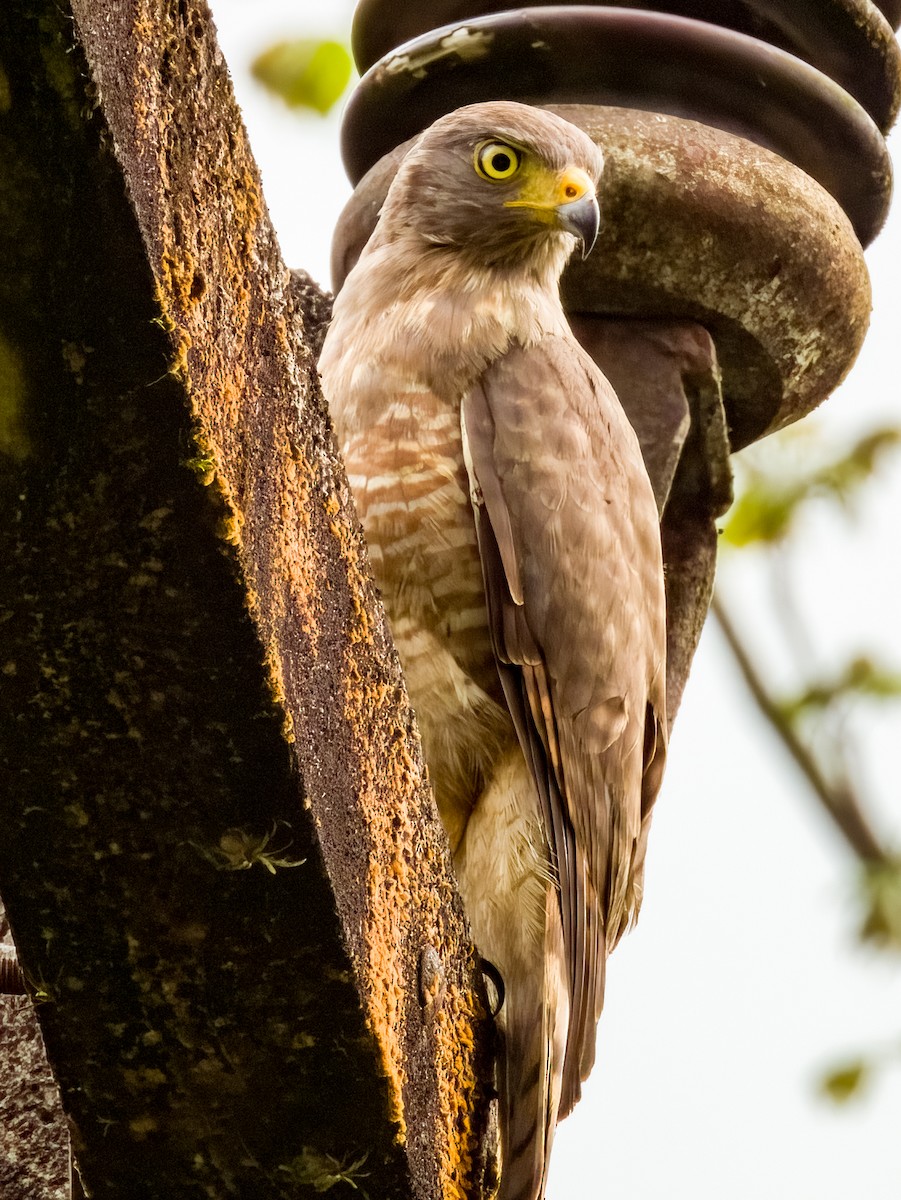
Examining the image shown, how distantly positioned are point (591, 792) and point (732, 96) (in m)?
1.62

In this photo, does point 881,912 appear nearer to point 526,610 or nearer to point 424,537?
point 526,610

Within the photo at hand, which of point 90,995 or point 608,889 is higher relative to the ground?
point 90,995

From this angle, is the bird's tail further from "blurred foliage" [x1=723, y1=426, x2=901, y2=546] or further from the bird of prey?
"blurred foliage" [x1=723, y1=426, x2=901, y2=546]

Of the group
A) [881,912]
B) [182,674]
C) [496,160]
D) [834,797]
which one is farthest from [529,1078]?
[834,797]

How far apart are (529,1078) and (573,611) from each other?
3.04 feet

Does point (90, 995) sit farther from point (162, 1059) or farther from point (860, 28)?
point (860, 28)

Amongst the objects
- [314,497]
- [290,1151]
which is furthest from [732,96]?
[290,1151]

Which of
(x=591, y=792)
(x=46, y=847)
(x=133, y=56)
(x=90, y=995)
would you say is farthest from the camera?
(x=591, y=792)

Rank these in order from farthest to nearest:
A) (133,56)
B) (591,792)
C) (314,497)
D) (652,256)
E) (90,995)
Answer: (652,256) → (591,792) → (314,497) → (90,995) → (133,56)

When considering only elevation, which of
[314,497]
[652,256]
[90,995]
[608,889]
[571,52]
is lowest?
[608,889]

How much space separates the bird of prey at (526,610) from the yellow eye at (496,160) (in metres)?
0.29

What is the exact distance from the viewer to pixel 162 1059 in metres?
1.87

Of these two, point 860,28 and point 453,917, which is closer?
point 453,917

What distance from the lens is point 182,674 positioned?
5.33 ft
